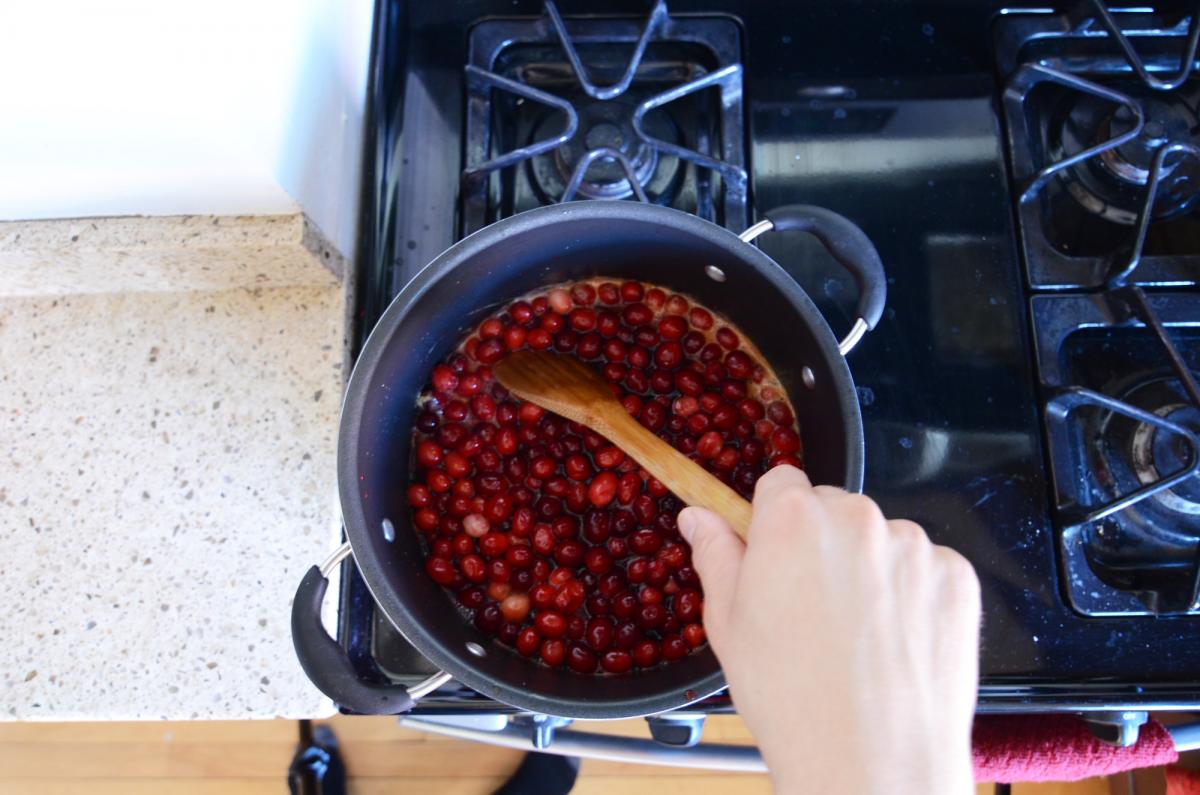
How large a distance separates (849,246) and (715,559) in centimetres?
28

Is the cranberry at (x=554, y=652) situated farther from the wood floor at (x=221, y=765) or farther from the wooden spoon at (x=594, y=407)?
the wood floor at (x=221, y=765)

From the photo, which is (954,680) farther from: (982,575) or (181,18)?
(181,18)

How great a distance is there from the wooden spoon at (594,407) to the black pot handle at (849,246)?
15cm

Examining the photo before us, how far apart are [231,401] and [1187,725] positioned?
89cm

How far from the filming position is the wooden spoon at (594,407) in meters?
0.63

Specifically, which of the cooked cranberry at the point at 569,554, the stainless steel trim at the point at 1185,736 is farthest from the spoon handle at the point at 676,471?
the stainless steel trim at the point at 1185,736

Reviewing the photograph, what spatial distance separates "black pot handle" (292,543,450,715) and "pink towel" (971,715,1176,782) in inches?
19.1

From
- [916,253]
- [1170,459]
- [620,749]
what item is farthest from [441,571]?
[1170,459]

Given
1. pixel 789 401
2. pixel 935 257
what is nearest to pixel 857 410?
pixel 789 401

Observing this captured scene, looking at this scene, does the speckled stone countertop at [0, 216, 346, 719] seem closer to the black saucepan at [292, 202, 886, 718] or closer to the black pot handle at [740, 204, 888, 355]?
the black saucepan at [292, 202, 886, 718]

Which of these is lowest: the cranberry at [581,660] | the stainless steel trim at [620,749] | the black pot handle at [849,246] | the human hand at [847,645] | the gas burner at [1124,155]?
the stainless steel trim at [620,749]

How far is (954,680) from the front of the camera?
418 mm

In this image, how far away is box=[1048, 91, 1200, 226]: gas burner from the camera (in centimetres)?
74

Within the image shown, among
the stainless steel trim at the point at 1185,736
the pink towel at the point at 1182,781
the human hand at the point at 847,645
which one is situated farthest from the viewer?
the pink towel at the point at 1182,781
